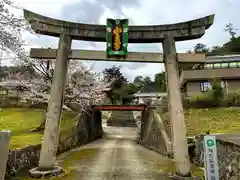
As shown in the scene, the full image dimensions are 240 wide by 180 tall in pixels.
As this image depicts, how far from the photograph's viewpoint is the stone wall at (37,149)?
8.53 meters

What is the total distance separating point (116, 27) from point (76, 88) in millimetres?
15482

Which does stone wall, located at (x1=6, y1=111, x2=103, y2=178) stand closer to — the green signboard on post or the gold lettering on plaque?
the green signboard on post

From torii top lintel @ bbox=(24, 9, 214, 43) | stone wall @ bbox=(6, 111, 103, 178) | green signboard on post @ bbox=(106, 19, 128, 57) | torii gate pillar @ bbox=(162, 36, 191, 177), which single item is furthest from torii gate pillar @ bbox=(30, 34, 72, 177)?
torii gate pillar @ bbox=(162, 36, 191, 177)

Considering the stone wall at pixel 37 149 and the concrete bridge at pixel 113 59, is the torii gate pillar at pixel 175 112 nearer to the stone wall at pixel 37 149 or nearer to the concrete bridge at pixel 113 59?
the concrete bridge at pixel 113 59

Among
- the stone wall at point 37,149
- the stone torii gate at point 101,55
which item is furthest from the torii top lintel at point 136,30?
the stone wall at point 37,149

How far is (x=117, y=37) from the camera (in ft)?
31.0

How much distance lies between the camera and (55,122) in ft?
29.0

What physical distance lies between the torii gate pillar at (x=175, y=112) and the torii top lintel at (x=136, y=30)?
0.40 metres

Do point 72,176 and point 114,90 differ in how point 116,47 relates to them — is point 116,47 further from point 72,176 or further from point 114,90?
point 114,90

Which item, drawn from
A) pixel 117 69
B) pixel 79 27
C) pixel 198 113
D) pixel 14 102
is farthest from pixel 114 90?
pixel 79 27

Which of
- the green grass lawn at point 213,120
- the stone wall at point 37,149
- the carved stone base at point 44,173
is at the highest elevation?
the green grass lawn at point 213,120

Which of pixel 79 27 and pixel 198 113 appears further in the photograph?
pixel 198 113

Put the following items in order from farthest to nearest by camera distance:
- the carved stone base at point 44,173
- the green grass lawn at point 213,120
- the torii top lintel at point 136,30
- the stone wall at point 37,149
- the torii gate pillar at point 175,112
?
the green grass lawn at point 213,120 → the torii top lintel at point 136,30 → the stone wall at point 37,149 → the torii gate pillar at point 175,112 → the carved stone base at point 44,173

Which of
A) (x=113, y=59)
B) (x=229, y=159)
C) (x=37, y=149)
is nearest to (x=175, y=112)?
(x=229, y=159)
